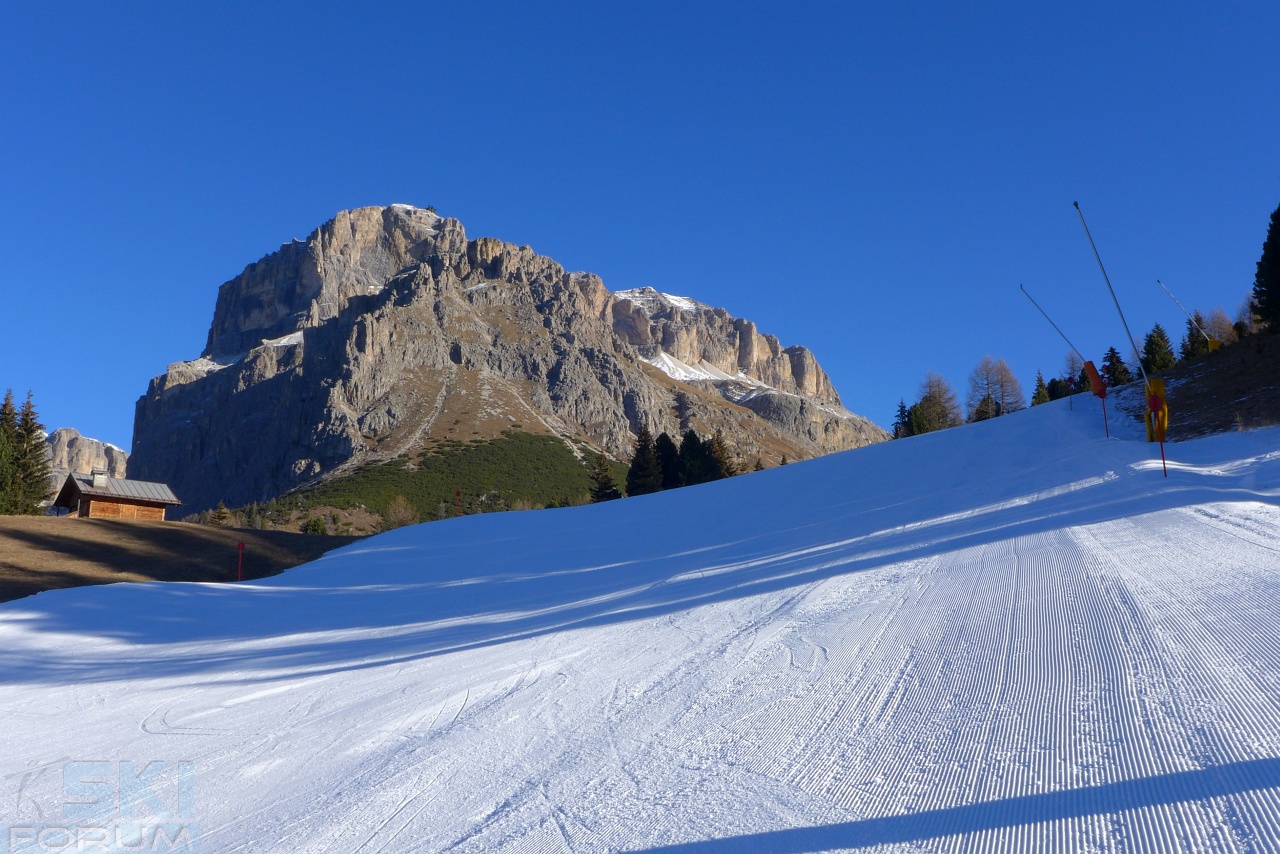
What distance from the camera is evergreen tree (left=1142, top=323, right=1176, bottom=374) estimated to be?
56.3 m

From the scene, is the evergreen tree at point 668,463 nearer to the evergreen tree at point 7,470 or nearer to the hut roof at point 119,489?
the hut roof at point 119,489

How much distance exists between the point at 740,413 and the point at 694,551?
18265 centimetres

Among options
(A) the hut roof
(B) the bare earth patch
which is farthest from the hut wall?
(B) the bare earth patch

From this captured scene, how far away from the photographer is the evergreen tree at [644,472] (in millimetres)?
51531

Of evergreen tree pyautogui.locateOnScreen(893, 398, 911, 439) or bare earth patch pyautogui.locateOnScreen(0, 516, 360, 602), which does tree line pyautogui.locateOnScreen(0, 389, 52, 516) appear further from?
evergreen tree pyautogui.locateOnScreen(893, 398, 911, 439)

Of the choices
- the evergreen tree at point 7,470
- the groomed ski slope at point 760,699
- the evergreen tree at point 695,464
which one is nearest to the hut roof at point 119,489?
the evergreen tree at point 7,470

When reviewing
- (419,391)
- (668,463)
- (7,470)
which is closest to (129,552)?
(7,470)

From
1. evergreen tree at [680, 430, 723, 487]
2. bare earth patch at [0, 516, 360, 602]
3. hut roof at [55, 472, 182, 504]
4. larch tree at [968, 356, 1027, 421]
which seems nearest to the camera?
bare earth patch at [0, 516, 360, 602]

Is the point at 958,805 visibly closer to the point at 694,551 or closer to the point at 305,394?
the point at 694,551

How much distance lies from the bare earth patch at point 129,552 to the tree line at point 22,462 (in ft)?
66.5

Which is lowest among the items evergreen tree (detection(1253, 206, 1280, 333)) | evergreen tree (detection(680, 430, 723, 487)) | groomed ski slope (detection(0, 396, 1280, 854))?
groomed ski slope (detection(0, 396, 1280, 854))

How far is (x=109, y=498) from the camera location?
121 feet

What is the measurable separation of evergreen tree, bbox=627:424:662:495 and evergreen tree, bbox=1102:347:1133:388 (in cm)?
3617

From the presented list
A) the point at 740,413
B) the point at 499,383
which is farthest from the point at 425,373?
the point at 740,413
